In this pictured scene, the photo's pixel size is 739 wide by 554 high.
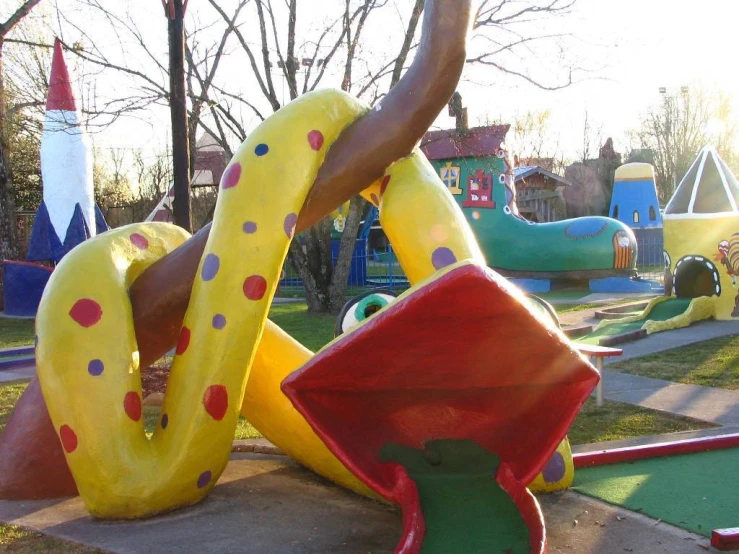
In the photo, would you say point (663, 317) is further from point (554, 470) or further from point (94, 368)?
point (94, 368)

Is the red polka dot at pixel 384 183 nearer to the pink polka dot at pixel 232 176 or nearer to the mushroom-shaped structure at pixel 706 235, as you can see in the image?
the pink polka dot at pixel 232 176

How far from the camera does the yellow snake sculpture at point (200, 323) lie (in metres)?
4.13

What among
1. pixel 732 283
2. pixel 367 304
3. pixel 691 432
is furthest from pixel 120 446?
pixel 732 283

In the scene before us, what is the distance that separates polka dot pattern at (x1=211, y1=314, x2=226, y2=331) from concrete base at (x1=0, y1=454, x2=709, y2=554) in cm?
103

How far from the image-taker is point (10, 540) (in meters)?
3.99

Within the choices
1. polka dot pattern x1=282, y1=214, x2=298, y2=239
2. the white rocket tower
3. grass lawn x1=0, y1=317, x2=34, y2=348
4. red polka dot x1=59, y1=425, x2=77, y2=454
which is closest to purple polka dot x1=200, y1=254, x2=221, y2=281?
polka dot pattern x1=282, y1=214, x2=298, y2=239

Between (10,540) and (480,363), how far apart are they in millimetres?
2604

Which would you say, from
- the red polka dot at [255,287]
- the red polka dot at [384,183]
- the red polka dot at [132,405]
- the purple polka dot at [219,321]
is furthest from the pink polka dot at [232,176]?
the red polka dot at [132,405]

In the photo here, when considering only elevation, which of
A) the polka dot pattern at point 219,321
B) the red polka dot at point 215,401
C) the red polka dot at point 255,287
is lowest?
the red polka dot at point 215,401

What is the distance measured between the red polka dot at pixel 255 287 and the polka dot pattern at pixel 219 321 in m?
0.18

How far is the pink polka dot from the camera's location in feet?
14.9

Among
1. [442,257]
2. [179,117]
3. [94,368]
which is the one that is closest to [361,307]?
[442,257]

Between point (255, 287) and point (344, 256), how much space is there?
12.0m

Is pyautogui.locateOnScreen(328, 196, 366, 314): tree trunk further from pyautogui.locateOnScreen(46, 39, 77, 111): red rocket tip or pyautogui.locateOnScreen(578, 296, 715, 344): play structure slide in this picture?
pyautogui.locateOnScreen(46, 39, 77, 111): red rocket tip
